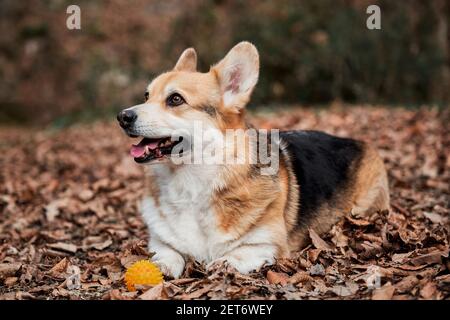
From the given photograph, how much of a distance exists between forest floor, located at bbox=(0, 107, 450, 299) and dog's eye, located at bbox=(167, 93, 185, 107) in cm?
111

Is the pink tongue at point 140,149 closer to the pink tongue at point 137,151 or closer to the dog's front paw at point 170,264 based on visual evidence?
the pink tongue at point 137,151

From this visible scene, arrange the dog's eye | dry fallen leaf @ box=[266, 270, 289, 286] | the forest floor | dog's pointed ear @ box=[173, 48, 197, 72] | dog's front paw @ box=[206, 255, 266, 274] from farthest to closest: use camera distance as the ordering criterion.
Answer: dog's pointed ear @ box=[173, 48, 197, 72]
the dog's eye
dog's front paw @ box=[206, 255, 266, 274]
dry fallen leaf @ box=[266, 270, 289, 286]
the forest floor

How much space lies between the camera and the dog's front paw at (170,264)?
3677mm

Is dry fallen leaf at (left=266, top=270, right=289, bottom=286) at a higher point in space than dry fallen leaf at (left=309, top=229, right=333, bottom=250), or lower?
lower

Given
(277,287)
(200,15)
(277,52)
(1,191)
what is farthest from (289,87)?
(277,287)

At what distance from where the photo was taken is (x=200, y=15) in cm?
1478

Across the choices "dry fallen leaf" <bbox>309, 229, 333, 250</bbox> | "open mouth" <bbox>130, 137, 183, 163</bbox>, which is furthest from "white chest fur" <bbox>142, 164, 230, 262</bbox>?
"dry fallen leaf" <bbox>309, 229, 333, 250</bbox>

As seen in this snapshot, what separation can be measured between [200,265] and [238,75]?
4.57 feet

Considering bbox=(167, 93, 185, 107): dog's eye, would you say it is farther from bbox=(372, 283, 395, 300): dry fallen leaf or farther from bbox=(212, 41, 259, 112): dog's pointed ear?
bbox=(372, 283, 395, 300): dry fallen leaf

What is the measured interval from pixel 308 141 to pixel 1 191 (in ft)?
13.0

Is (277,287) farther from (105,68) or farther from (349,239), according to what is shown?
(105,68)

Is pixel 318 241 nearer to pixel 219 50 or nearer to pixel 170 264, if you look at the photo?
pixel 170 264

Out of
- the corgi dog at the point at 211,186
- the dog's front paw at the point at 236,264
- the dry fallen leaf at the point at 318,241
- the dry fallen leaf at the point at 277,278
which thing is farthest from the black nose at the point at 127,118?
the dry fallen leaf at the point at 318,241

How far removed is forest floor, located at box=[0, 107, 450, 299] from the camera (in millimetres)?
3340
